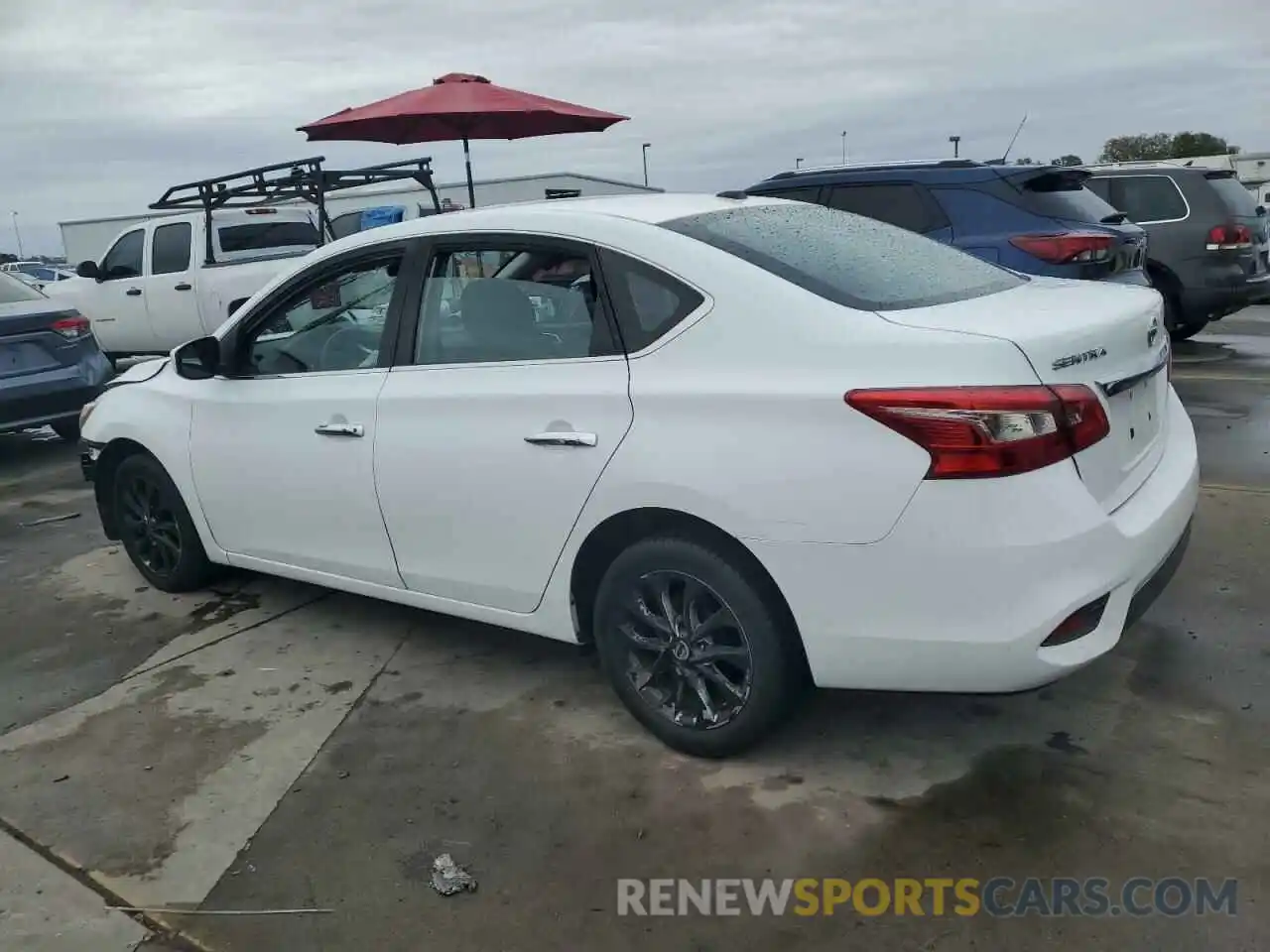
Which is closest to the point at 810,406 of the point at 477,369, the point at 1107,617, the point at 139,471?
the point at 1107,617

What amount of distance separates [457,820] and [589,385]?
4.22 feet

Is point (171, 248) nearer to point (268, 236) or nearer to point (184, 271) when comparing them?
point (184, 271)

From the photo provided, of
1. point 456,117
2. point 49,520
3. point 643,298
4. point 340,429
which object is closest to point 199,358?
point 340,429

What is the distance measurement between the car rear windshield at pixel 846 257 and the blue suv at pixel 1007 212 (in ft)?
9.85

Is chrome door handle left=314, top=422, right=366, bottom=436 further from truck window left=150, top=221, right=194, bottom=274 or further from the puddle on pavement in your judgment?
truck window left=150, top=221, right=194, bottom=274

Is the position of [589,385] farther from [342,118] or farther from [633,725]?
[342,118]

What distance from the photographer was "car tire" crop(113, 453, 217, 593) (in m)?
4.71

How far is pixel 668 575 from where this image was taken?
10.2ft

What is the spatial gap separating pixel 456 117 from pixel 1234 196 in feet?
23.2

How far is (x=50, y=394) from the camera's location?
7.76 m

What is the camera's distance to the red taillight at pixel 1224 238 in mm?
9367

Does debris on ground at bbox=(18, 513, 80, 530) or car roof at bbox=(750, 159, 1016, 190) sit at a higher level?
car roof at bbox=(750, 159, 1016, 190)

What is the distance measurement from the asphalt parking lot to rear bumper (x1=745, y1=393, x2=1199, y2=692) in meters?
0.45

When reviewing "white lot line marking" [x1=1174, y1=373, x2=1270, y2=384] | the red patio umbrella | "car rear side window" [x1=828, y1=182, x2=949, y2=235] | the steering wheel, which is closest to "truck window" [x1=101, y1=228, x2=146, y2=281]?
the red patio umbrella
